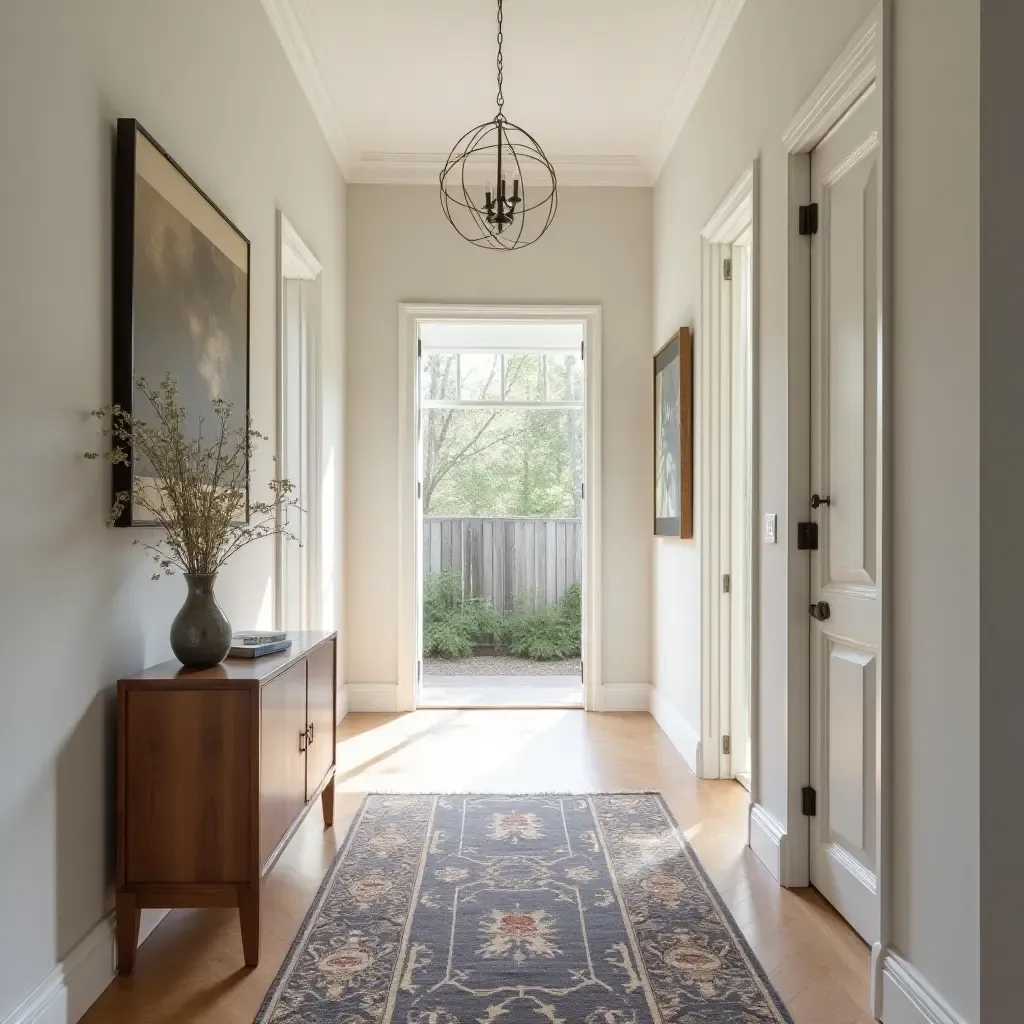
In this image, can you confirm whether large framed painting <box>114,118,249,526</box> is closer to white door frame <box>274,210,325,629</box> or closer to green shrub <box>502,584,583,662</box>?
white door frame <box>274,210,325,629</box>

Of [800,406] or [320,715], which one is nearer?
[800,406]

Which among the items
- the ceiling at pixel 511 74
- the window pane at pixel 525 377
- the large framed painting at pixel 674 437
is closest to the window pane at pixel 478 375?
the window pane at pixel 525 377

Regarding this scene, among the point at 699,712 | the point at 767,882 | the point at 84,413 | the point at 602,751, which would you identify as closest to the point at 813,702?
the point at 767,882

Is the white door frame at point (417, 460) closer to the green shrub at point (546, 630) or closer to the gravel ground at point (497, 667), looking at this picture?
the gravel ground at point (497, 667)

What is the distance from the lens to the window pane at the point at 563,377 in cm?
827

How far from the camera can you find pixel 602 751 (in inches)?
177

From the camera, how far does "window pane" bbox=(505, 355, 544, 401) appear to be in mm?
8250

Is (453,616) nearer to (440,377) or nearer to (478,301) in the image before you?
(440,377)

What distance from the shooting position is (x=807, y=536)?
278 centimetres

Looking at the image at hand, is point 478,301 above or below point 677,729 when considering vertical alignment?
above

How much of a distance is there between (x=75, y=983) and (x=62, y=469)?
1.15m

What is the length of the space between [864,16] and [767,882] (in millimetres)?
2484

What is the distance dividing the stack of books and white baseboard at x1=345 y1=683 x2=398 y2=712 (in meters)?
2.38

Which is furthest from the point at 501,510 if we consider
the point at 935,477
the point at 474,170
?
the point at 935,477
